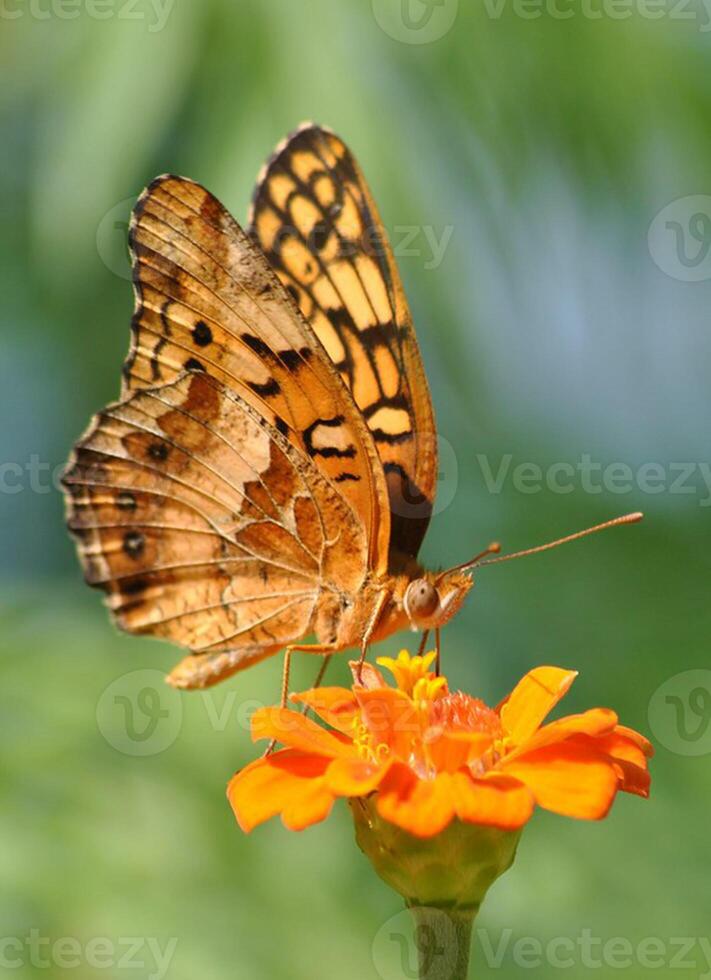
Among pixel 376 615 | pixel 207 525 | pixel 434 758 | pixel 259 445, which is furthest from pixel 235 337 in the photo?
pixel 434 758

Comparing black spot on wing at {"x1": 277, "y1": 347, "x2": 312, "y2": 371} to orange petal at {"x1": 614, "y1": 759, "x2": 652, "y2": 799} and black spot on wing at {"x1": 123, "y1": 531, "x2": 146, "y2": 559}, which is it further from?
orange petal at {"x1": 614, "y1": 759, "x2": 652, "y2": 799}

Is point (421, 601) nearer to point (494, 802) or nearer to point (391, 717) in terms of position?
point (391, 717)

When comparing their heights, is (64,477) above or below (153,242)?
below

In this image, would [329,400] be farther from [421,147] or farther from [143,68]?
[143,68]

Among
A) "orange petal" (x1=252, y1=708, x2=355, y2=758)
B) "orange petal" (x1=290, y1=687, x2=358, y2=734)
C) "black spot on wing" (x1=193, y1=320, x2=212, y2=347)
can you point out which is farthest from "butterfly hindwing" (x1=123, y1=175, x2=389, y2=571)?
"orange petal" (x1=252, y1=708, x2=355, y2=758)

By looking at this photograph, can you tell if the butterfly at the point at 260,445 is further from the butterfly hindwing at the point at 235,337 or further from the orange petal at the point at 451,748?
the orange petal at the point at 451,748

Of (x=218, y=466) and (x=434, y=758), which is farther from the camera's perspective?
(x=218, y=466)

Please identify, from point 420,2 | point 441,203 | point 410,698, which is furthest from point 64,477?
point 420,2
